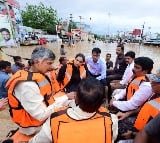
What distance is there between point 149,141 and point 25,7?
202 ft

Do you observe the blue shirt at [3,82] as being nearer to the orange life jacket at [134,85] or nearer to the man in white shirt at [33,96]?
the man in white shirt at [33,96]

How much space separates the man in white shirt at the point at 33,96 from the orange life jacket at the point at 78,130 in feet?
2.13

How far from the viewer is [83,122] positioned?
1.96 meters

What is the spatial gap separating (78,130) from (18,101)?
976 millimetres

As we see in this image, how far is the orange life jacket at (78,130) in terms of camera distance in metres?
1.94

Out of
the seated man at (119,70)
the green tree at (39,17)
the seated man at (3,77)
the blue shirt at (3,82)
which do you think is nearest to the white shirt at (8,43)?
the seated man at (3,77)

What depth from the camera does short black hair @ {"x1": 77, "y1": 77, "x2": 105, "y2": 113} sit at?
1.93m

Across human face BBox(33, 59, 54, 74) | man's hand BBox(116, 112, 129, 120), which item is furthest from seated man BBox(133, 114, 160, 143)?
human face BBox(33, 59, 54, 74)

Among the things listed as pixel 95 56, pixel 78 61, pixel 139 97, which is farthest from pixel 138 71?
pixel 95 56

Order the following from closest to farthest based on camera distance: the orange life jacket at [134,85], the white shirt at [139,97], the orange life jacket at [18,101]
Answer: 1. the orange life jacket at [18,101]
2. the white shirt at [139,97]
3. the orange life jacket at [134,85]

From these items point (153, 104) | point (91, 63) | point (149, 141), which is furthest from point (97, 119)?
point (91, 63)

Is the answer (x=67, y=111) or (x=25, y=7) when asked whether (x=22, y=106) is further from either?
(x=25, y=7)

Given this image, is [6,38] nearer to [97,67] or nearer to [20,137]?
[97,67]

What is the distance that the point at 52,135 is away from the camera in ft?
6.52
